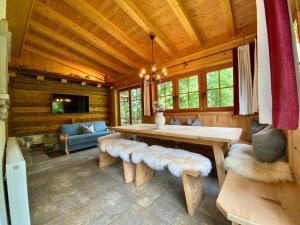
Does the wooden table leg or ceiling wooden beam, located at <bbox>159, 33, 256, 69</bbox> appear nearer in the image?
the wooden table leg

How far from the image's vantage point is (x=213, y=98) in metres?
3.34

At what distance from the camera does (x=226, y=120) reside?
3.15 meters

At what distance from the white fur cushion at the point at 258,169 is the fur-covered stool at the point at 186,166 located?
0.26m

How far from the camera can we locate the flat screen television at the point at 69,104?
4.46 m

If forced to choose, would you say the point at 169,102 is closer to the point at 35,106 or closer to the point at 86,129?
the point at 86,129

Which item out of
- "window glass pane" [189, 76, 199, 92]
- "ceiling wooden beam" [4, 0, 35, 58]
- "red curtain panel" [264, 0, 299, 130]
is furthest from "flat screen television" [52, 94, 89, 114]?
"red curtain panel" [264, 0, 299, 130]

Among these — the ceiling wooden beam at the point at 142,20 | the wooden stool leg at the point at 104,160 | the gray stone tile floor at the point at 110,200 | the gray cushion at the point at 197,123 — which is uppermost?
the ceiling wooden beam at the point at 142,20

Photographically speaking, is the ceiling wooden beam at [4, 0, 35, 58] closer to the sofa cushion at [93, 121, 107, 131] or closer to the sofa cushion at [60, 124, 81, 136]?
the sofa cushion at [60, 124, 81, 136]

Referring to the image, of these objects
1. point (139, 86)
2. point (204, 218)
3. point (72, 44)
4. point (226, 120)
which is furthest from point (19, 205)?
point (139, 86)

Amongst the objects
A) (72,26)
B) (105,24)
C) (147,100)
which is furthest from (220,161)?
(72,26)

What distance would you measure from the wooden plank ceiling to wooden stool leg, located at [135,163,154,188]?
2687 millimetres

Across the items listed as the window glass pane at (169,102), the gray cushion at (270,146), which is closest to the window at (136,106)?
the window glass pane at (169,102)

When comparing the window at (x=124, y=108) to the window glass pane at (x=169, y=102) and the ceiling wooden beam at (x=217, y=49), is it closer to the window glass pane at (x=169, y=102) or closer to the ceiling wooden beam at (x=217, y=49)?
the window glass pane at (x=169, y=102)

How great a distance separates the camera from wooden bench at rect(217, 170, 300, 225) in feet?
2.48
